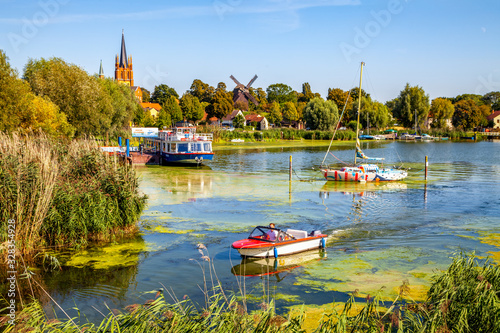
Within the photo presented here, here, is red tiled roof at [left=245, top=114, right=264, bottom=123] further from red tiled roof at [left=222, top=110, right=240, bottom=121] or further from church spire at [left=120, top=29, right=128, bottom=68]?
church spire at [left=120, top=29, right=128, bottom=68]

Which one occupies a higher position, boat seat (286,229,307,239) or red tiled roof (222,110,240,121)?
red tiled roof (222,110,240,121)

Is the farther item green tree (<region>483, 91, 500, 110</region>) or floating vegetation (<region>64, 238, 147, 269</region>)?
green tree (<region>483, 91, 500, 110</region>)

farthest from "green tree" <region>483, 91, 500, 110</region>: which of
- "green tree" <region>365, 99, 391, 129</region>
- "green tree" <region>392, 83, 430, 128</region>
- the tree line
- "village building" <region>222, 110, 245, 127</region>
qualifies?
"village building" <region>222, 110, 245, 127</region>

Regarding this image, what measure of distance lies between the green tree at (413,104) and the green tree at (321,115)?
97.8 feet

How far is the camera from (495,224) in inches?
857

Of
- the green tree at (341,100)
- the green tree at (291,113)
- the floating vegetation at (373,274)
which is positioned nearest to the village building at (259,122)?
the green tree at (291,113)

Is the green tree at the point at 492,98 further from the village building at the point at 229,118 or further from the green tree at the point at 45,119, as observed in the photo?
the green tree at the point at 45,119

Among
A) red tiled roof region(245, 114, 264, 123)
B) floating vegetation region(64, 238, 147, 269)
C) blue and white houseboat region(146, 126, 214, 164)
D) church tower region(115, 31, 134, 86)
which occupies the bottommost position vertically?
floating vegetation region(64, 238, 147, 269)

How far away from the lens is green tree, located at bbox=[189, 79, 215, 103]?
16450 centimetres

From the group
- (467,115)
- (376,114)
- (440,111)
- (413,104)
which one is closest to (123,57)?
(376,114)

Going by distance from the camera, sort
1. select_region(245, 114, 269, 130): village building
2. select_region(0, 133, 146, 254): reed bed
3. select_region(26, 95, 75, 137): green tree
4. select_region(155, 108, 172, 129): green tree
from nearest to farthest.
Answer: select_region(0, 133, 146, 254): reed bed → select_region(26, 95, 75, 137): green tree → select_region(155, 108, 172, 129): green tree → select_region(245, 114, 269, 130): village building

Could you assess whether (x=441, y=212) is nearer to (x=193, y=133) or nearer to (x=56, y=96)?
(x=193, y=133)

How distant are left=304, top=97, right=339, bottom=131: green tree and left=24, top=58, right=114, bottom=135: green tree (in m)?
71.1

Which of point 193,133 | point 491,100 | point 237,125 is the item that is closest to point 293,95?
point 237,125
